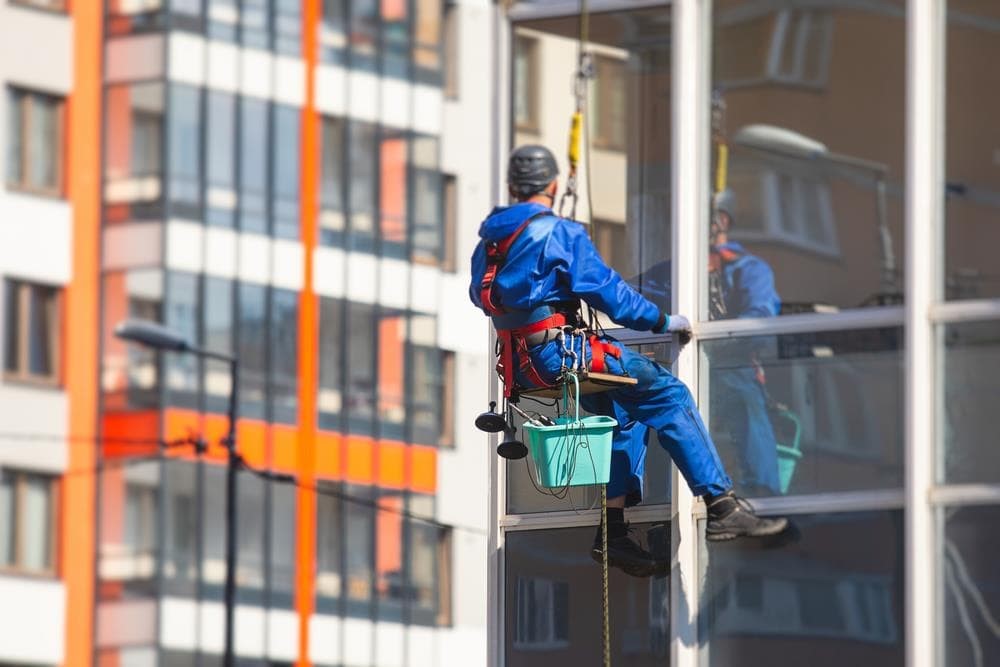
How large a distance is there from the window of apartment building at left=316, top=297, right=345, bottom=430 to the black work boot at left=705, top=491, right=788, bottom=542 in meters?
38.6

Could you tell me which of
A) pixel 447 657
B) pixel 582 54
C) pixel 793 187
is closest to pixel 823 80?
pixel 793 187

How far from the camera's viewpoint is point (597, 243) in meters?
14.3

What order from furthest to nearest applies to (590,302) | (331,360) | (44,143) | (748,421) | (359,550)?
Result: (331,360)
(359,550)
(44,143)
(748,421)
(590,302)

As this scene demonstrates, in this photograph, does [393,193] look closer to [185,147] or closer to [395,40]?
[395,40]

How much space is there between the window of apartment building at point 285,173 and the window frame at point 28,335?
475 centimetres

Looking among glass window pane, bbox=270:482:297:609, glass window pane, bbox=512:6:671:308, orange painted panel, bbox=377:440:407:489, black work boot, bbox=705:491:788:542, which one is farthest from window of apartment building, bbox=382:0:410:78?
black work boot, bbox=705:491:788:542

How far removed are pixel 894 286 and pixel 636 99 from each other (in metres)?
1.93

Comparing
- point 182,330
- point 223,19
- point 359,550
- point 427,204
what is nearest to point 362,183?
point 427,204

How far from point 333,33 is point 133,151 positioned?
5.14 metres

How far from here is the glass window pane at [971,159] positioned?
1270 centimetres

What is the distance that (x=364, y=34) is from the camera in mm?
53438

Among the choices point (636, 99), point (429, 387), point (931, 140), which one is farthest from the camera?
point (429, 387)

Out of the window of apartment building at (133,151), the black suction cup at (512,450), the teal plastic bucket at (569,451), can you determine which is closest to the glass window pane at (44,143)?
the window of apartment building at (133,151)

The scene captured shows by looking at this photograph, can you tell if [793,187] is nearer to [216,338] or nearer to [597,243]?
[597,243]
